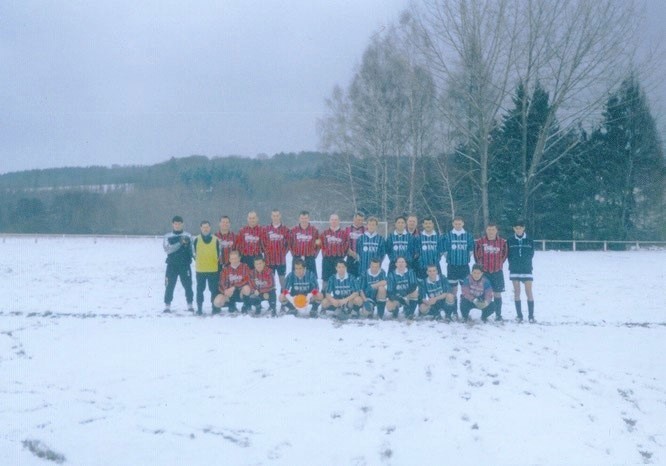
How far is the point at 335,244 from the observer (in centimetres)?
938

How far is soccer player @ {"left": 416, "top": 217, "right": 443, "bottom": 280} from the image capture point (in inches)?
355

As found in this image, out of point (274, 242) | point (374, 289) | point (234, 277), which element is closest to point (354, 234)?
point (374, 289)

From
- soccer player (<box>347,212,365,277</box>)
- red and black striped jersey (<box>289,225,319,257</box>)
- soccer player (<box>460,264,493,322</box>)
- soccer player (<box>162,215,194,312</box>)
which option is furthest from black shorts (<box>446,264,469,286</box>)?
soccer player (<box>162,215,194,312</box>)

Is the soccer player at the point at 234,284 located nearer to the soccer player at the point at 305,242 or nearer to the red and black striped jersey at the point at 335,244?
the soccer player at the point at 305,242

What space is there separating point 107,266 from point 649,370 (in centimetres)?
1675

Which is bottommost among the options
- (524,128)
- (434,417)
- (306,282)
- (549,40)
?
(434,417)

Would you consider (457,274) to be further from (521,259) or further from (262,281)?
(262,281)

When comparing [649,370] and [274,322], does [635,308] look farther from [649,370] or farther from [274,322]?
[274,322]

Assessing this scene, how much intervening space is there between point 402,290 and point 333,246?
1531mm

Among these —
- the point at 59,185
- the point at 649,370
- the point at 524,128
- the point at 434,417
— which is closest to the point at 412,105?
the point at 524,128

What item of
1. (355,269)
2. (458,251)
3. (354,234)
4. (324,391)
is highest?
(354,234)

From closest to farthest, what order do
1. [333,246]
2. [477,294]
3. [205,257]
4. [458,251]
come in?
[477,294], [458,251], [205,257], [333,246]

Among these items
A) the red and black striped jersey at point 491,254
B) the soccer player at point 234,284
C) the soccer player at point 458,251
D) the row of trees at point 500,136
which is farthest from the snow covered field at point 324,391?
the row of trees at point 500,136

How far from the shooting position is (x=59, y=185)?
79.2 meters
